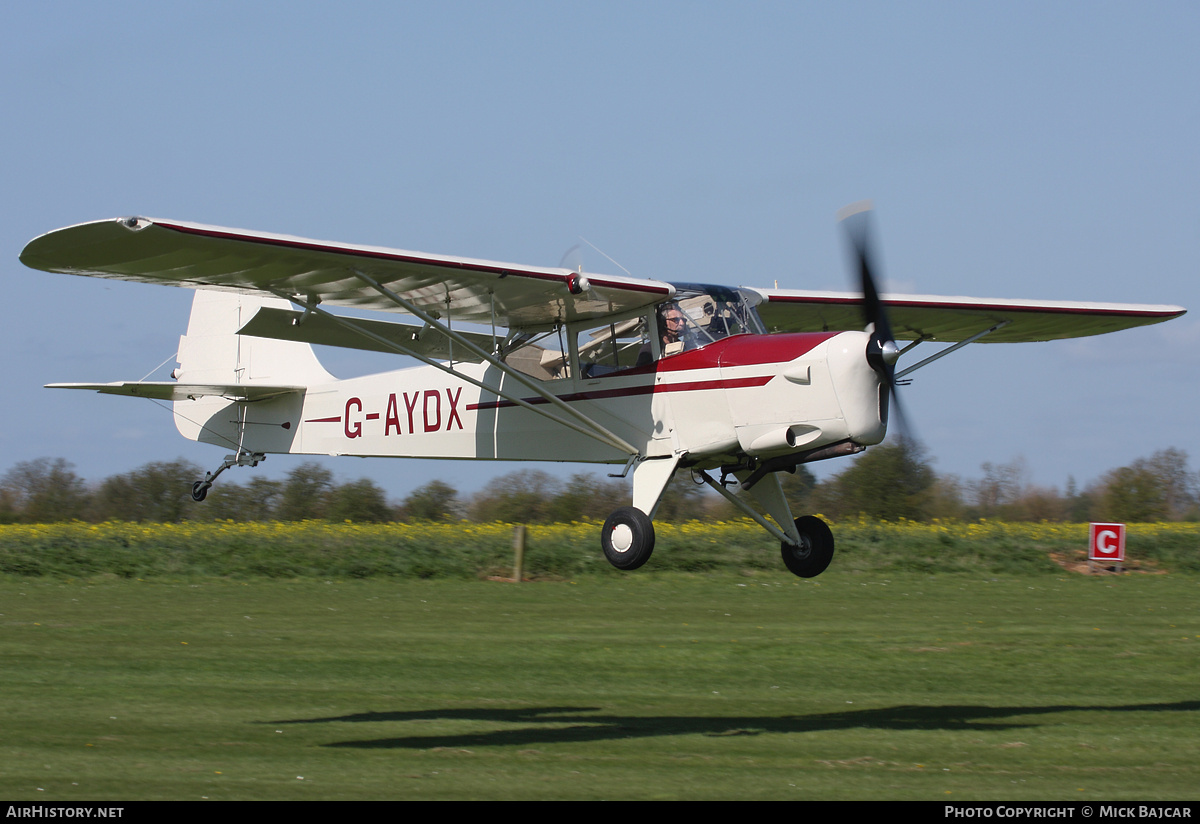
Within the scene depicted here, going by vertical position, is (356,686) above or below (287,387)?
below

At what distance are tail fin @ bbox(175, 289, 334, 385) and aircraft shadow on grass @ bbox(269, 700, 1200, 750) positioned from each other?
237 inches

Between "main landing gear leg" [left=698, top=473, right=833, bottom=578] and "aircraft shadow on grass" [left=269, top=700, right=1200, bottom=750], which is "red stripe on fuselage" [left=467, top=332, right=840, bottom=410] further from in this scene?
"aircraft shadow on grass" [left=269, top=700, right=1200, bottom=750]

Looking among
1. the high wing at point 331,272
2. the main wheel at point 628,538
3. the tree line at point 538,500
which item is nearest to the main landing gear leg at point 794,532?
the main wheel at point 628,538

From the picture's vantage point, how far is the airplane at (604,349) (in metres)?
10.4

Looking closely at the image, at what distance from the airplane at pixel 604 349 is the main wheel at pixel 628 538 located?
0.06 ft

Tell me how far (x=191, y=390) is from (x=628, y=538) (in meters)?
7.94

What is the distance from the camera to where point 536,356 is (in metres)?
12.5

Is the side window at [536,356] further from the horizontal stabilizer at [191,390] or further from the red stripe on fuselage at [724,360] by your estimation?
the horizontal stabilizer at [191,390]

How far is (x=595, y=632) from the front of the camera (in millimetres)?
17375

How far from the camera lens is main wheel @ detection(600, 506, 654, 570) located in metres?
10.8

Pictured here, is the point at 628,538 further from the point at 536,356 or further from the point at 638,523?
the point at 536,356

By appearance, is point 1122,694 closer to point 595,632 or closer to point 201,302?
point 595,632

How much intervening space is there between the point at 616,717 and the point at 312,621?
26.4ft

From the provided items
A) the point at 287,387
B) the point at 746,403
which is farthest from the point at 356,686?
the point at 746,403
